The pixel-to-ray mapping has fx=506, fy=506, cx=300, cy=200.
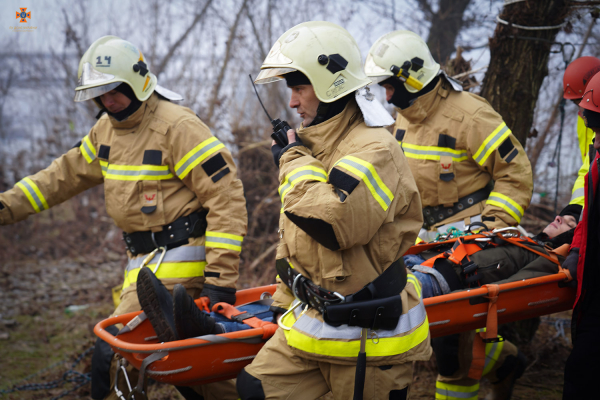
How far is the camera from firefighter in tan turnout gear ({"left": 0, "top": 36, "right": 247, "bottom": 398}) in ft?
11.1

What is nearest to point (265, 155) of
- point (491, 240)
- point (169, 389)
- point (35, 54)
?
point (169, 389)

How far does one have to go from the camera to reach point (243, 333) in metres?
2.61

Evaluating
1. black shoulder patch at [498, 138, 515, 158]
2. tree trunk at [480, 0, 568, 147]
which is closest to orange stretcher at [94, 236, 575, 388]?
black shoulder patch at [498, 138, 515, 158]

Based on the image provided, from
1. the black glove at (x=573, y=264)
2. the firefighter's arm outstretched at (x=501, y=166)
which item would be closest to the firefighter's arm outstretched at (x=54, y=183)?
the firefighter's arm outstretched at (x=501, y=166)

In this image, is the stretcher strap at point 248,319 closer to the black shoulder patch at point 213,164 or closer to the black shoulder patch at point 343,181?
the black shoulder patch at point 213,164

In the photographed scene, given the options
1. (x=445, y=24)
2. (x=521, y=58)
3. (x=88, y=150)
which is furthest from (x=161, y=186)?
(x=445, y=24)

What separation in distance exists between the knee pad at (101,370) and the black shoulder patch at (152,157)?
1.19 m

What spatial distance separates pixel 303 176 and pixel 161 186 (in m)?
1.66

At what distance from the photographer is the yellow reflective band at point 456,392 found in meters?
3.75

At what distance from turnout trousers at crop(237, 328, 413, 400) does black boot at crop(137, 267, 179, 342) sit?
0.48 metres

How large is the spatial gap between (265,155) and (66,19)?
4430 millimetres

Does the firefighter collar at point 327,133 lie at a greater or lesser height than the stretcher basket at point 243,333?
greater

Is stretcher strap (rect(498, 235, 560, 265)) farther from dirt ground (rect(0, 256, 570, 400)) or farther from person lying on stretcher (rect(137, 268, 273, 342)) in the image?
person lying on stretcher (rect(137, 268, 273, 342))

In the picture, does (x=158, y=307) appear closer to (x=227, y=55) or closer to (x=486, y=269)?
(x=486, y=269)
